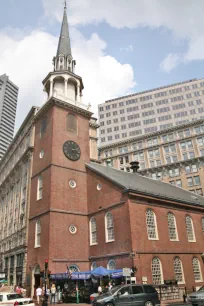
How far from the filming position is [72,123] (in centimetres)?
3844

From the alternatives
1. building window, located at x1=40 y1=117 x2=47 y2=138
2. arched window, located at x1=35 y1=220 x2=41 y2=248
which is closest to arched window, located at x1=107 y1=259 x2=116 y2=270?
arched window, located at x1=35 y1=220 x2=41 y2=248

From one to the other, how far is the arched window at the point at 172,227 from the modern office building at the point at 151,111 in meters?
64.8

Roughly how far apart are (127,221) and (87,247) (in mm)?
7260

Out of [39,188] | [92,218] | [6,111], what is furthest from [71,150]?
[6,111]

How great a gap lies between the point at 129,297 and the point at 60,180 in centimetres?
1755

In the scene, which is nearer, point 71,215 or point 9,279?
point 71,215

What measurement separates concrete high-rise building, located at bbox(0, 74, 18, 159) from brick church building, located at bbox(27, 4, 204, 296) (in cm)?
14941

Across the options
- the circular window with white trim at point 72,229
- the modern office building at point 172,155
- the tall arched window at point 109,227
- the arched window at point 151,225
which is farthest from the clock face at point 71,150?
the modern office building at point 172,155

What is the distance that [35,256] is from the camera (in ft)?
103

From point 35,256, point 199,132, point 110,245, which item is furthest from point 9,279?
point 199,132

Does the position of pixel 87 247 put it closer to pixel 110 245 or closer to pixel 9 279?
pixel 110 245

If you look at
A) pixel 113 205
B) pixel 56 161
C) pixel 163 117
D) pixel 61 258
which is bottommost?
pixel 61 258

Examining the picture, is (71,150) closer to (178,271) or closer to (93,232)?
(93,232)

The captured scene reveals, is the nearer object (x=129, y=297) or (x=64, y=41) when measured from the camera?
(x=129, y=297)
